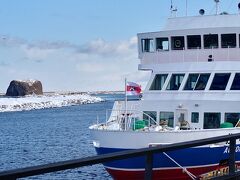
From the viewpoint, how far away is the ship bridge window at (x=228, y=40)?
70.4 ft

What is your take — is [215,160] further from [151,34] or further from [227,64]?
[151,34]

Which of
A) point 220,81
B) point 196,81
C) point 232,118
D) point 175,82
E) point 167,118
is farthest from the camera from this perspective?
point 175,82

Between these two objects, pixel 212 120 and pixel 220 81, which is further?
pixel 220 81

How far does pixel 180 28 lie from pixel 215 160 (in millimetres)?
6988

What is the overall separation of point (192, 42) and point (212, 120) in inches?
140

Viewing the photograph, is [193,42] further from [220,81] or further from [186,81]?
[220,81]

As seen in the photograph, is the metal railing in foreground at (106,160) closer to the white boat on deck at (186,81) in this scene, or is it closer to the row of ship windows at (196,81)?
the white boat on deck at (186,81)

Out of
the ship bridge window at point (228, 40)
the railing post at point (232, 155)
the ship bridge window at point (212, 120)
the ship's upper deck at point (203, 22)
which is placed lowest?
the ship bridge window at point (212, 120)

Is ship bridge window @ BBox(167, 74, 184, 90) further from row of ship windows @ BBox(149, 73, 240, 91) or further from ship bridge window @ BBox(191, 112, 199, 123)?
ship bridge window @ BBox(191, 112, 199, 123)

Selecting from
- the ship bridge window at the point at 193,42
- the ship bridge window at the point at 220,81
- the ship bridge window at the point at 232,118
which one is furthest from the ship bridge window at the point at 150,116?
the ship bridge window at the point at 193,42

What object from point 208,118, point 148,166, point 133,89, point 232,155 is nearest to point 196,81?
point 208,118

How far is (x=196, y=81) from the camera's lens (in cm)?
2108

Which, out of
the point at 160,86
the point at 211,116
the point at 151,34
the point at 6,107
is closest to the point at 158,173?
the point at 211,116

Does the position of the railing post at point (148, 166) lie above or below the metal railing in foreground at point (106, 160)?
below
